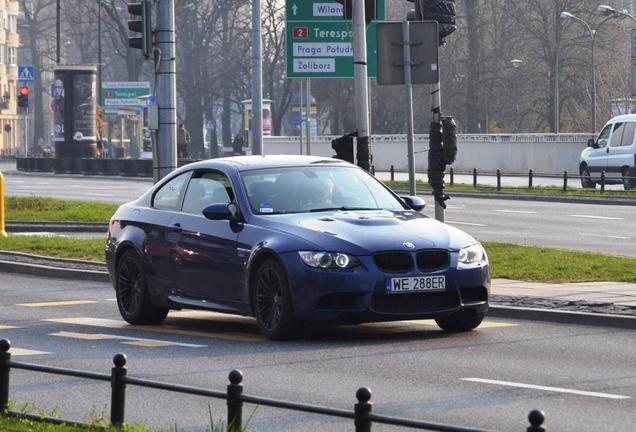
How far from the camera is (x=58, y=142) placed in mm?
71375

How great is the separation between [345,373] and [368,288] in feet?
5.38

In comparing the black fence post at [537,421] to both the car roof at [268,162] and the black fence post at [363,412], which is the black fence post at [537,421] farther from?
the car roof at [268,162]

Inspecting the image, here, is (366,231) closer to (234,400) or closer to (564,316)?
(564,316)

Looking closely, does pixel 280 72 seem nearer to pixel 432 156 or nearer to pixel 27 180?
pixel 27 180

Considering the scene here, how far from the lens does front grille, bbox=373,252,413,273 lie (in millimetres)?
12688

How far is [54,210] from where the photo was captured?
34.8 meters

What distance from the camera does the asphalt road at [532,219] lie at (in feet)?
88.0

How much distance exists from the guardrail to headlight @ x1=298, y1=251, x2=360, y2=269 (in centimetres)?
423

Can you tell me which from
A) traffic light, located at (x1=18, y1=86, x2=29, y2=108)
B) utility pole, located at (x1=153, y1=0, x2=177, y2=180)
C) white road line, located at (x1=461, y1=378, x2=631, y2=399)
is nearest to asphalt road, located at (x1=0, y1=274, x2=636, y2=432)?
white road line, located at (x1=461, y1=378, x2=631, y2=399)

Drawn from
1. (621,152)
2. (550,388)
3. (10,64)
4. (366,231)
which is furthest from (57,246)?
(10,64)

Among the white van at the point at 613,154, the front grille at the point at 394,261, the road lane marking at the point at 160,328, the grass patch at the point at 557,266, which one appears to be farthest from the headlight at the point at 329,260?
the white van at the point at 613,154

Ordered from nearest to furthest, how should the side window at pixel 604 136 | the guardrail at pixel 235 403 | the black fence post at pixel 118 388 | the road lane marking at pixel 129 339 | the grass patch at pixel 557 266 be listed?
the guardrail at pixel 235 403
the black fence post at pixel 118 388
the road lane marking at pixel 129 339
the grass patch at pixel 557 266
the side window at pixel 604 136

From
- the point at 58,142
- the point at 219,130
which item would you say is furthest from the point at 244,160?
the point at 219,130

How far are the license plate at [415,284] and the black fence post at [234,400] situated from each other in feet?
17.6
